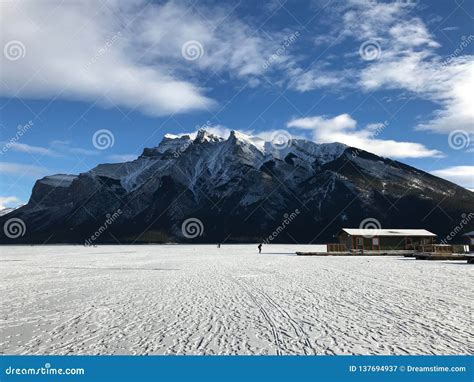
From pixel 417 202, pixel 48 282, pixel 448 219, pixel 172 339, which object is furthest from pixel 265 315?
pixel 417 202

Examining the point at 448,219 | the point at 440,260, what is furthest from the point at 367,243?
the point at 448,219

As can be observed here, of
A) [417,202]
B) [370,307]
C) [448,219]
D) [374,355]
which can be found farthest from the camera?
[417,202]

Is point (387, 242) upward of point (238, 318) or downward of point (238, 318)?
downward

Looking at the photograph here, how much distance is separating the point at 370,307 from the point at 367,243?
51.6m

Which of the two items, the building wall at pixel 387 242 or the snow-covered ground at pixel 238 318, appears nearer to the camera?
the snow-covered ground at pixel 238 318

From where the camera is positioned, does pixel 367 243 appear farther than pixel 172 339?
Yes

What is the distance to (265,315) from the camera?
11844mm

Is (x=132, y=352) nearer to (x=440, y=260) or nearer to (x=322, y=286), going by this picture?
(x=322, y=286)

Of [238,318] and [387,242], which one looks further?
[387,242]

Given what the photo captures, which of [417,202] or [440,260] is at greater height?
[417,202]

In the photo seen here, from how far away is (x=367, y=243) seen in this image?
2430 inches

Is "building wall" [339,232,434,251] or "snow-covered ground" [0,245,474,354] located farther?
"building wall" [339,232,434,251]
